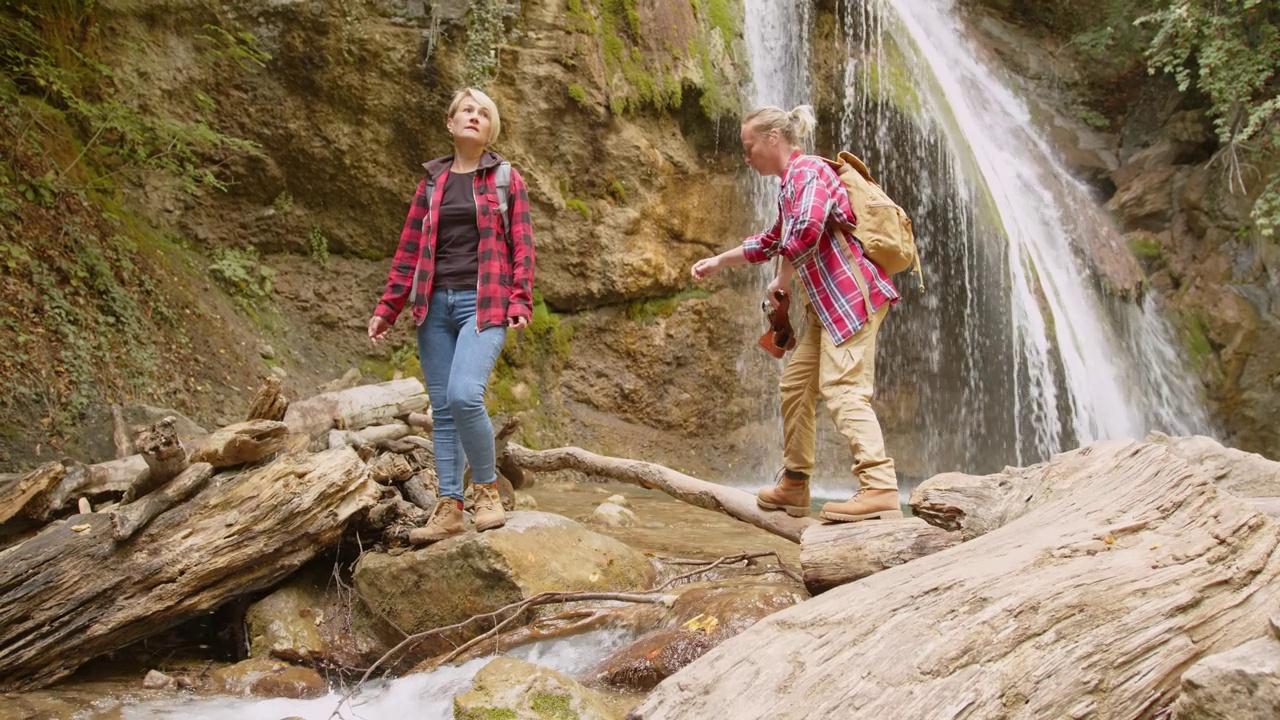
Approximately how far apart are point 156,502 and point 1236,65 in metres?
13.3

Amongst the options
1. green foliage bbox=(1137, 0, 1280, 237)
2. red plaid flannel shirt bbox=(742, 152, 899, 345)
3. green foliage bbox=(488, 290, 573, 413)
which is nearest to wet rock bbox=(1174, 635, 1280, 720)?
red plaid flannel shirt bbox=(742, 152, 899, 345)

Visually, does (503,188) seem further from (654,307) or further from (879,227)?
(654,307)

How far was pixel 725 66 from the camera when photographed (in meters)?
10.2

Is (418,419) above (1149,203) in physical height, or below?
below

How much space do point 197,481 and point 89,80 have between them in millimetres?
5817

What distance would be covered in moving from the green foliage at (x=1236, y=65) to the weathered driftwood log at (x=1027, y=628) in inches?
422

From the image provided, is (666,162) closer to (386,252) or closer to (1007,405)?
(386,252)

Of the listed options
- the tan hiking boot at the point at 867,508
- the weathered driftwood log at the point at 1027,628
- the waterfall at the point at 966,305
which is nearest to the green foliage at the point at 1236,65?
the waterfall at the point at 966,305

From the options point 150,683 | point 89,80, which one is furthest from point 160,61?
point 150,683

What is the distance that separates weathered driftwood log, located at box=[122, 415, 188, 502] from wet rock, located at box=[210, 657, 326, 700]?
2.49 feet

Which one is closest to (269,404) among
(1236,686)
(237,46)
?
(1236,686)

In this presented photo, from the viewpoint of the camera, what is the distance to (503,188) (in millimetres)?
3670

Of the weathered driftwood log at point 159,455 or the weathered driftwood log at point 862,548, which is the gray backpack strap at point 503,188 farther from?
the weathered driftwood log at point 862,548

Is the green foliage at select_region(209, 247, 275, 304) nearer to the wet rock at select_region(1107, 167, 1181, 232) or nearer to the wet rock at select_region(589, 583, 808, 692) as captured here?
the wet rock at select_region(589, 583, 808, 692)
